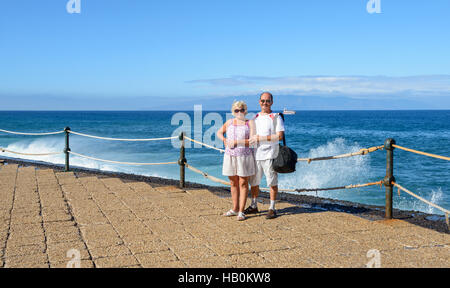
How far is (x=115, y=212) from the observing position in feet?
18.7

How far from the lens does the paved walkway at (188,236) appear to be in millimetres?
3820

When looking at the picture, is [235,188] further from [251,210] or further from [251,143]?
[251,143]

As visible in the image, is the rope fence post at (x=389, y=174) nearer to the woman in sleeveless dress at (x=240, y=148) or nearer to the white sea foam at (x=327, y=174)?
the woman in sleeveless dress at (x=240, y=148)

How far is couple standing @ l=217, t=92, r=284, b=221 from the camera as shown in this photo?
5082mm

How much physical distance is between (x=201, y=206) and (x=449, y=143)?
4191cm

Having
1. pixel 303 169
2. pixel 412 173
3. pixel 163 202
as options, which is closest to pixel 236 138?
pixel 163 202

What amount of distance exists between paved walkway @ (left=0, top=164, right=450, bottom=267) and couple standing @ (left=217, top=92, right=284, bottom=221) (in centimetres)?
55

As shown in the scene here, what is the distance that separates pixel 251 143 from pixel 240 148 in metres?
0.16

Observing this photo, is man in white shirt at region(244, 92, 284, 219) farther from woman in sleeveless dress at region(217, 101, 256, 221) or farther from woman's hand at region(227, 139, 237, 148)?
woman's hand at region(227, 139, 237, 148)

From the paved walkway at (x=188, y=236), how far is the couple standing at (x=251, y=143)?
1.80 ft

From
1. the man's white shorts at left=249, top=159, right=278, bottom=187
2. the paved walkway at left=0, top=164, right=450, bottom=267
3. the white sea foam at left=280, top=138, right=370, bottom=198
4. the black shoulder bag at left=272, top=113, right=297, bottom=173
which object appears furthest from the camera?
the white sea foam at left=280, top=138, right=370, bottom=198

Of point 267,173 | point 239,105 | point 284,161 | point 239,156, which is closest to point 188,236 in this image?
point 239,156

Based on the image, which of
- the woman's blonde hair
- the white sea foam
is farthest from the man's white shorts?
the white sea foam
